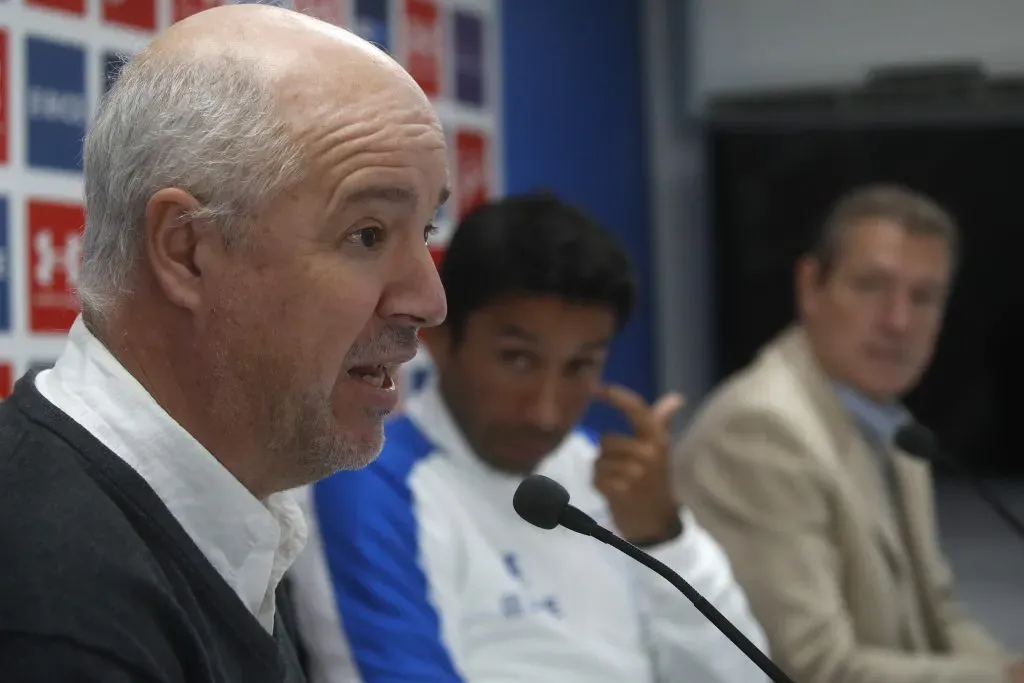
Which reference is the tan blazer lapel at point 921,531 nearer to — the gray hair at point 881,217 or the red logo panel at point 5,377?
the gray hair at point 881,217

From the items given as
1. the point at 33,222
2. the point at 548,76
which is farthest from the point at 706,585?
the point at 548,76

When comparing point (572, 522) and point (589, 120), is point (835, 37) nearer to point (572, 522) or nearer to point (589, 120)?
point (589, 120)

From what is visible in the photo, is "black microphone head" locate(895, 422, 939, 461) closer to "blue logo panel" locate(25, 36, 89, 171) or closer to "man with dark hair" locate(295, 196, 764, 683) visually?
"man with dark hair" locate(295, 196, 764, 683)

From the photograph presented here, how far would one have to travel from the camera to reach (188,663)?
0.82m

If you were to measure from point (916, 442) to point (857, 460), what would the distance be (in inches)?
23.2

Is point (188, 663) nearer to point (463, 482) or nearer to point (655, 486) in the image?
point (463, 482)

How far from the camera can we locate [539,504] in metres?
1.00

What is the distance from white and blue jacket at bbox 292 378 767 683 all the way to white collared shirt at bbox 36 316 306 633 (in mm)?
413

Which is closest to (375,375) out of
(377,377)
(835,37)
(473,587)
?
(377,377)

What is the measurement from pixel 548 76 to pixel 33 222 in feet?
4.89

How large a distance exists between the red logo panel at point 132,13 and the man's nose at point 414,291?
1.09 m

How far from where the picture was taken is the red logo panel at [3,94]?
5.44 feet

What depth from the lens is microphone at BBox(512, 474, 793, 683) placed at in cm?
100

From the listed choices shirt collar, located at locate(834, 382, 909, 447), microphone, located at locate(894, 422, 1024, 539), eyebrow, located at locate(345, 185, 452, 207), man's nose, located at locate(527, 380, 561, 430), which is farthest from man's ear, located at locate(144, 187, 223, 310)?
shirt collar, located at locate(834, 382, 909, 447)
